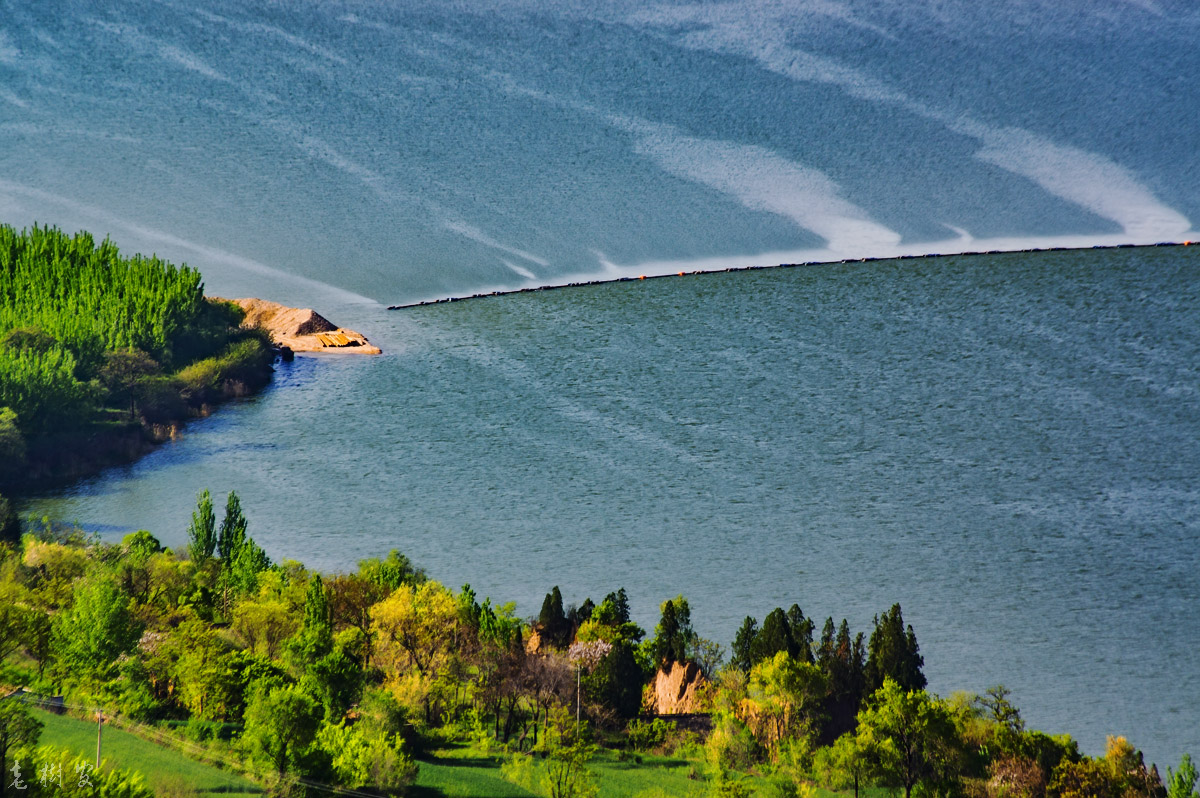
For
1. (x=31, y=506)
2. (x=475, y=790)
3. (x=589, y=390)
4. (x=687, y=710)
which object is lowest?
(x=475, y=790)

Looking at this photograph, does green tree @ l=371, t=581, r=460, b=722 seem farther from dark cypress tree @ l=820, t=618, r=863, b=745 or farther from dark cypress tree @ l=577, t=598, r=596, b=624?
dark cypress tree @ l=820, t=618, r=863, b=745

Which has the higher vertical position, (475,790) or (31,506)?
(31,506)

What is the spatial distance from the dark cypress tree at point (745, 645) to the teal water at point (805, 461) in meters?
0.90

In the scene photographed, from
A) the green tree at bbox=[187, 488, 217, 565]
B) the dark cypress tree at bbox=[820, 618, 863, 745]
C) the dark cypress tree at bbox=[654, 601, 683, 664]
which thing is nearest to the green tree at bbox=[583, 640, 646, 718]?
the dark cypress tree at bbox=[654, 601, 683, 664]

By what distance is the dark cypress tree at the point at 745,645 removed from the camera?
155 feet

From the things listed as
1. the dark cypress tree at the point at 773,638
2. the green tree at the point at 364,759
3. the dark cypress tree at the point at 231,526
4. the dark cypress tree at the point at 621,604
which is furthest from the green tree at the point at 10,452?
the dark cypress tree at the point at 773,638

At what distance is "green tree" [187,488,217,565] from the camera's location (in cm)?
5578

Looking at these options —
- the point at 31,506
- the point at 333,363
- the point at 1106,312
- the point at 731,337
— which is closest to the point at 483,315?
the point at 333,363

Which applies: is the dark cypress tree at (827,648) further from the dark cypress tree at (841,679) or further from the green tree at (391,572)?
the green tree at (391,572)

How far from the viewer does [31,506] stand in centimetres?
6131

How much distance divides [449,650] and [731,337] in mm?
38653

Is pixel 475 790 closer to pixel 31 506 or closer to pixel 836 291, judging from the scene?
pixel 31 506

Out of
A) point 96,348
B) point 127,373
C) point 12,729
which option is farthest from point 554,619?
point 96,348

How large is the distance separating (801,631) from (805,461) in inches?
632
